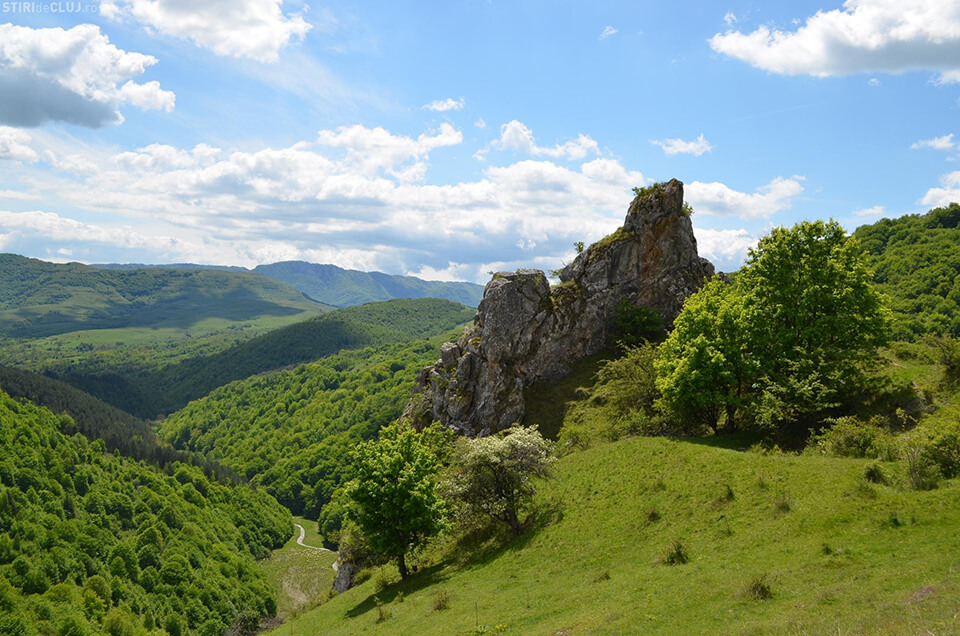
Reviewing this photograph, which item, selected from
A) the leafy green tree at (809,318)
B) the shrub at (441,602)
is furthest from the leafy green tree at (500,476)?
the leafy green tree at (809,318)

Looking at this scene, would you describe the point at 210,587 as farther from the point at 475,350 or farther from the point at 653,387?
the point at 653,387

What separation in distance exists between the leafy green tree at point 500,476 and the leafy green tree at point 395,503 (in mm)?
2553

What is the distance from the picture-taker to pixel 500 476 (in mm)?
41562

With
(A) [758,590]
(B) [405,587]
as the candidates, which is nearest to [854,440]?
(A) [758,590]

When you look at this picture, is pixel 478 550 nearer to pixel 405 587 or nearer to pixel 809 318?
pixel 405 587

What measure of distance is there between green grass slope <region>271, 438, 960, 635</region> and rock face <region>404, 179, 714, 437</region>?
93.8 ft

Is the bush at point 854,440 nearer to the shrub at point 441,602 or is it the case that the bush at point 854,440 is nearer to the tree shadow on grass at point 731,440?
the tree shadow on grass at point 731,440

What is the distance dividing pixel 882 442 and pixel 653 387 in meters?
25.3

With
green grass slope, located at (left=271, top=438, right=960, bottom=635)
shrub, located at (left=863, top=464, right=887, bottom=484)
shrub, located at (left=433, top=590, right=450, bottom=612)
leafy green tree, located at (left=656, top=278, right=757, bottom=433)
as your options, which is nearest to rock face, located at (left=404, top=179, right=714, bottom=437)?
leafy green tree, located at (left=656, top=278, right=757, bottom=433)

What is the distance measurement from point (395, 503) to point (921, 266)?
127865mm

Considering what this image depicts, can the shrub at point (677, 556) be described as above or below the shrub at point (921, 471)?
below

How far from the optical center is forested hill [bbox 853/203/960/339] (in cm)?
9150

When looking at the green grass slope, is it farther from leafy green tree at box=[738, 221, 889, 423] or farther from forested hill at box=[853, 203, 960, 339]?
forested hill at box=[853, 203, 960, 339]

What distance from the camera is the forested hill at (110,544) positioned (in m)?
110
